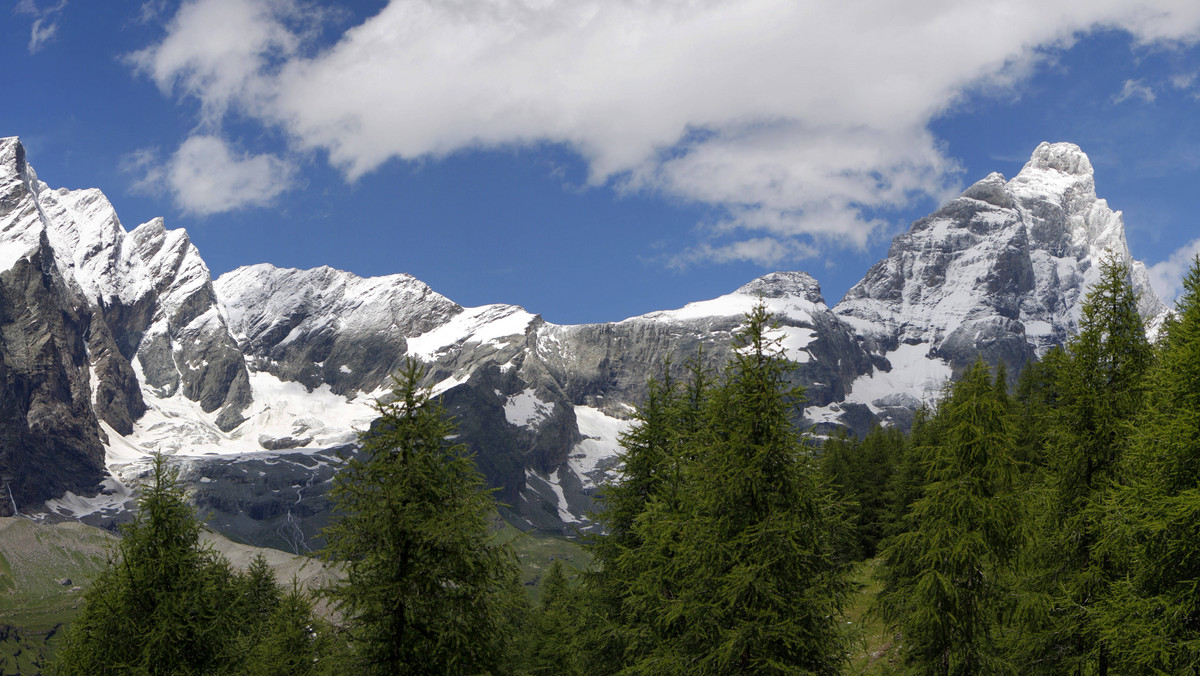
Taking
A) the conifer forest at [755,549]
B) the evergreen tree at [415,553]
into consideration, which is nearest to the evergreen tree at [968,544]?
the conifer forest at [755,549]

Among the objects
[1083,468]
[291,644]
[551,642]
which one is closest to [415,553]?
[1083,468]

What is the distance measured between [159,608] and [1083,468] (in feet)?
75.6

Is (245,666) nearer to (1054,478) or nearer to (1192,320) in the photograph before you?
(1054,478)

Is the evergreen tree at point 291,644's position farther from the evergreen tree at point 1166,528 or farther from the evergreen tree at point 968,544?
the evergreen tree at point 1166,528

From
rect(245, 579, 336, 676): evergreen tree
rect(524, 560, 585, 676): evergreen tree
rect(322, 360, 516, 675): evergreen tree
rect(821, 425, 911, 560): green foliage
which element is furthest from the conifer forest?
rect(821, 425, 911, 560): green foliage

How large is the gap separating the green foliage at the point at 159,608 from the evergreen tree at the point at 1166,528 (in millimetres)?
20129

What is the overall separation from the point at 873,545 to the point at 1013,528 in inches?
1525

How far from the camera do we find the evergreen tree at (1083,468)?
2092cm

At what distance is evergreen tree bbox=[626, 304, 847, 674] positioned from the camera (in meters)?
16.7

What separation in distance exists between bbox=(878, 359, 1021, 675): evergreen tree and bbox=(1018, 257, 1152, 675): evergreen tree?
1066mm

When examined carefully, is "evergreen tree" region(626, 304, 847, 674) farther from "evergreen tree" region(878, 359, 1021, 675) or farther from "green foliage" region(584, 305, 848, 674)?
"evergreen tree" region(878, 359, 1021, 675)

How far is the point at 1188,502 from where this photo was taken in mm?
15625

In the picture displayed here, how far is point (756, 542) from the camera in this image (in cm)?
1697

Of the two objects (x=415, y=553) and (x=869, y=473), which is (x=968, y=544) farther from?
(x=869, y=473)
